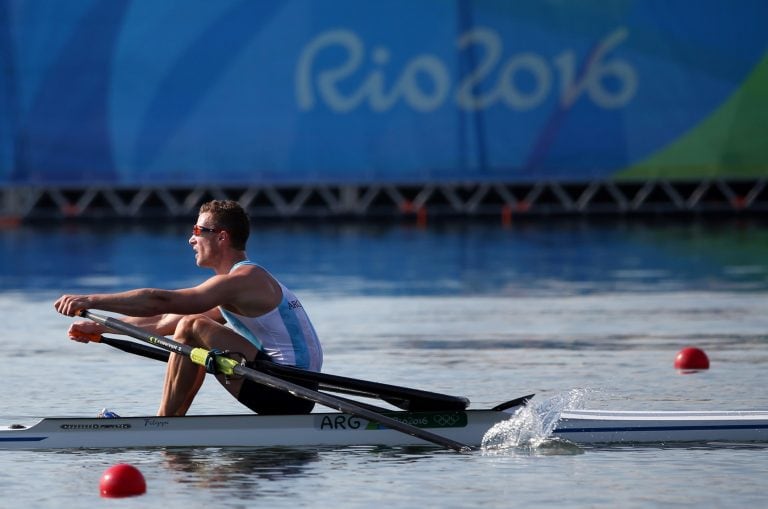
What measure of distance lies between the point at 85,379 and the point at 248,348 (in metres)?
4.27

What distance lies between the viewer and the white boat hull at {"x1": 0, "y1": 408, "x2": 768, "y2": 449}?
1054 centimetres

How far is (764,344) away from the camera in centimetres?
1662

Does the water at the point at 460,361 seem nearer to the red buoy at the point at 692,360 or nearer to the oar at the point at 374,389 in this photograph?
the red buoy at the point at 692,360

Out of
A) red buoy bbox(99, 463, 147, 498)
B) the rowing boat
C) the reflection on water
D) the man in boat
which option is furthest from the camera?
the rowing boat

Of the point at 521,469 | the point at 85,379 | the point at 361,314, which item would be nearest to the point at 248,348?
the point at 521,469

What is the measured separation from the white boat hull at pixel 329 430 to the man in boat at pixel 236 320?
250 millimetres

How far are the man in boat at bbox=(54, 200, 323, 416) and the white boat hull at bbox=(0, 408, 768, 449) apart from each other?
250 millimetres

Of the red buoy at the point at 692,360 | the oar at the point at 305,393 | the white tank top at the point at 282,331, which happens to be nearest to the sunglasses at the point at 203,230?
the white tank top at the point at 282,331

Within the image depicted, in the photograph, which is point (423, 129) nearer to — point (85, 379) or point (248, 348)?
point (85, 379)

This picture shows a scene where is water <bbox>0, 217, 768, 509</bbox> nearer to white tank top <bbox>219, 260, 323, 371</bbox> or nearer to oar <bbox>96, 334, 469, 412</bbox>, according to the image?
oar <bbox>96, 334, 469, 412</bbox>

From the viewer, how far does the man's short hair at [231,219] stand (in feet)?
34.7

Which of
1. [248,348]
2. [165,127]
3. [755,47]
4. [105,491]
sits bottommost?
[105,491]

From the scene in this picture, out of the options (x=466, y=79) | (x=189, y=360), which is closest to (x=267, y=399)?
(x=189, y=360)

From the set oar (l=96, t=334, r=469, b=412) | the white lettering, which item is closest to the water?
oar (l=96, t=334, r=469, b=412)
